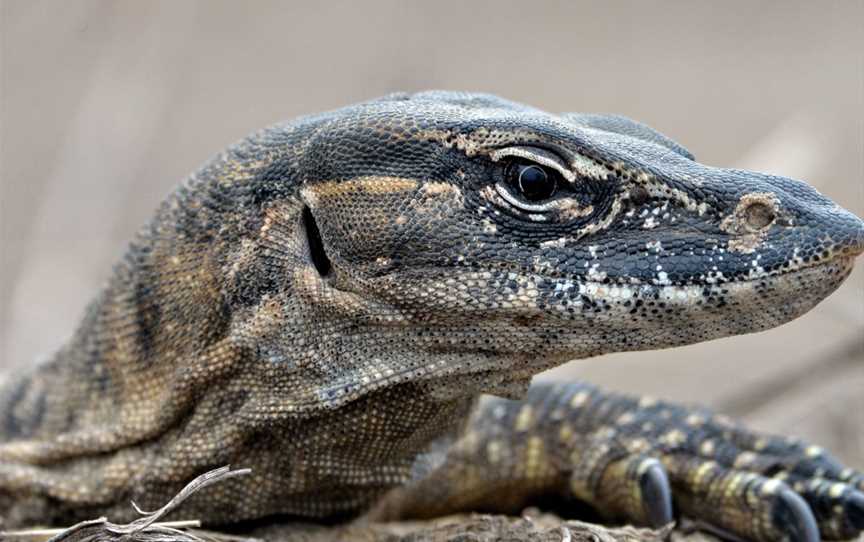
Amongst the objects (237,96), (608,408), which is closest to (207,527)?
(608,408)

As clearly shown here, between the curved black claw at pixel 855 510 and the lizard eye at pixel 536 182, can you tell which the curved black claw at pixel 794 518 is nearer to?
the curved black claw at pixel 855 510

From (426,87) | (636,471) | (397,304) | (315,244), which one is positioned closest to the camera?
(397,304)

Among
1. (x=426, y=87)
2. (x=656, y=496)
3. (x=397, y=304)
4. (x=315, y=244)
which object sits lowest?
(x=397, y=304)

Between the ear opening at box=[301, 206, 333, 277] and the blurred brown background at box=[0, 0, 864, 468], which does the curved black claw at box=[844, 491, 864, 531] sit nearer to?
the blurred brown background at box=[0, 0, 864, 468]

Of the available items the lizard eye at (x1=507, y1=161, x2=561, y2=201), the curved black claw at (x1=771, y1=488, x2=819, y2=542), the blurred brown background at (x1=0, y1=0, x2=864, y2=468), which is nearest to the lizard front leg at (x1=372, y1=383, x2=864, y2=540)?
the curved black claw at (x1=771, y1=488, x2=819, y2=542)

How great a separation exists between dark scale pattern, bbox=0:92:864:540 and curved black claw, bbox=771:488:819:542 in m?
0.01

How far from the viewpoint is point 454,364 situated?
4.81 metres

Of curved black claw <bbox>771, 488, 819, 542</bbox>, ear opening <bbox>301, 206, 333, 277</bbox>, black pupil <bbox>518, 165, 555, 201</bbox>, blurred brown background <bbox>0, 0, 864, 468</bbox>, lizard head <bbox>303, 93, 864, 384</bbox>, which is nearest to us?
lizard head <bbox>303, 93, 864, 384</bbox>

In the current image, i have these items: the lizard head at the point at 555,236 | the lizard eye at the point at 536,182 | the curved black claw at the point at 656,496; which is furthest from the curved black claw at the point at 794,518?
the lizard eye at the point at 536,182

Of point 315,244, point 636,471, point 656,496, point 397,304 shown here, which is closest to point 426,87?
point 636,471

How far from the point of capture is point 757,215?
176 inches

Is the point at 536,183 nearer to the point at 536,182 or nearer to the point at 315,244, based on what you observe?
→ the point at 536,182

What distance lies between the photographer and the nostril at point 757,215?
4.46 metres

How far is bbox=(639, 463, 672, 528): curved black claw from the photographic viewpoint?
5.92 m
